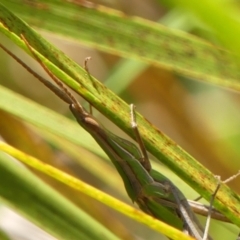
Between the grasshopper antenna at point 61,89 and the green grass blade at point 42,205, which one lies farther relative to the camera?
the green grass blade at point 42,205

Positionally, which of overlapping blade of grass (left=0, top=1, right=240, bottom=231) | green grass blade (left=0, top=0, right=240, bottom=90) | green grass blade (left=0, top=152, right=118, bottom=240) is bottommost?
green grass blade (left=0, top=152, right=118, bottom=240)

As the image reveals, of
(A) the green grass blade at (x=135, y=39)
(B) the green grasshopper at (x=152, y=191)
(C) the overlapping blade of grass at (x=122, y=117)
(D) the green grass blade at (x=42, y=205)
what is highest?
(A) the green grass blade at (x=135, y=39)

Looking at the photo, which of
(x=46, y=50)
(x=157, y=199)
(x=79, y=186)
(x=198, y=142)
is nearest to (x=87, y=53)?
(x=198, y=142)

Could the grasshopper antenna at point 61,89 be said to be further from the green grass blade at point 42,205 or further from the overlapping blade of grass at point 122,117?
the green grass blade at point 42,205

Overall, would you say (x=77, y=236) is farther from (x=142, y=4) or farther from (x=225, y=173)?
(x=142, y=4)

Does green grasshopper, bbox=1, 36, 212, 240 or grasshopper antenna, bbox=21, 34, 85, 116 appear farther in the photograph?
green grasshopper, bbox=1, 36, 212, 240

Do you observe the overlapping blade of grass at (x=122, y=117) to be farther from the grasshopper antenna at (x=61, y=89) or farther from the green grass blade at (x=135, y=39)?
the green grass blade at (x=135, y=39)

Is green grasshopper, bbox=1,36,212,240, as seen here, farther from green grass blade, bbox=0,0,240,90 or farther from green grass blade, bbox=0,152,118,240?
green grass blade, bbox=0,0,240,90

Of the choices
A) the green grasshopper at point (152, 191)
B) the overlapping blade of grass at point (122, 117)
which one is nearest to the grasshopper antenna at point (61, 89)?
the overlapping blade of grass at point (122, 117)

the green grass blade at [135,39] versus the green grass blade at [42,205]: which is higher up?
the green grass blade at [135,39]

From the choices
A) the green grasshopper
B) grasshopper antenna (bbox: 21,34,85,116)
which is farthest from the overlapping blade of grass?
the green grasshopper

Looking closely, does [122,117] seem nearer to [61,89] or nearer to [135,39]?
[61,89]
